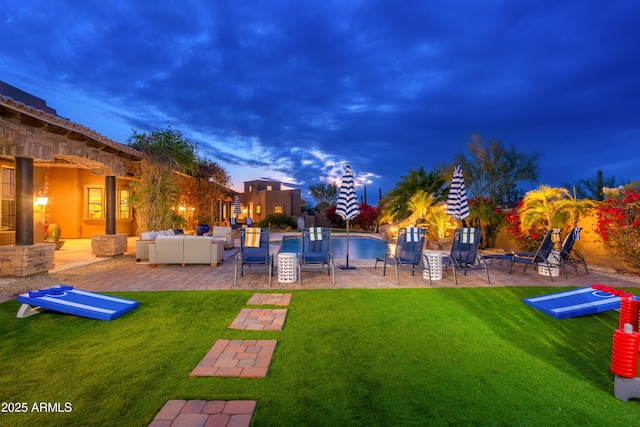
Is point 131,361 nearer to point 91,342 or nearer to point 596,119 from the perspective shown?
point 91,342

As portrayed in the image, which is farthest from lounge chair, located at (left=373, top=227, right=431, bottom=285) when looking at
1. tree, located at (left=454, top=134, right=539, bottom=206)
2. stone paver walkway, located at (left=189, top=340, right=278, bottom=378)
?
tree, located at (left=454, top=134, right=539, bottom=206)

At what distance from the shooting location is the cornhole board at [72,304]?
4075 mm

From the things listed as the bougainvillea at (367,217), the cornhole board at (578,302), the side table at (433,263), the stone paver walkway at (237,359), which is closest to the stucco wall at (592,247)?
the cornhole board at (578,302)

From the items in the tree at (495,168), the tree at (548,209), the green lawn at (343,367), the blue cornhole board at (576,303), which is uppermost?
the tree at (495,168)

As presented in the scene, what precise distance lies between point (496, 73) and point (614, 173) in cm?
1054

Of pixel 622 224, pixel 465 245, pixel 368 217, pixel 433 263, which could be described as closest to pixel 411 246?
pixel 433 263

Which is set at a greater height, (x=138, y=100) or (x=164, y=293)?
(x=138, y=100)

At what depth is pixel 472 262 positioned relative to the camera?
7.18 m

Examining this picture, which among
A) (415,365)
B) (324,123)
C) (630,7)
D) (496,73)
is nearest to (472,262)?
(415,365)

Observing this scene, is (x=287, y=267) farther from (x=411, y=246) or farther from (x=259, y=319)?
(x=411, y=246)

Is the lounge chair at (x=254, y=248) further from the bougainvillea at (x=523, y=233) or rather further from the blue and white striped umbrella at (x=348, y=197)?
the bougainvillea at (x=523, y=233)

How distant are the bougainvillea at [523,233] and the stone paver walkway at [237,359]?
9432 millimetres

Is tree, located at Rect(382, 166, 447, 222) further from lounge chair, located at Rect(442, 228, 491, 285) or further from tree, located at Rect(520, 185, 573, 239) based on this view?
lounge chair, located at Rect(442, 228, 491, 285)

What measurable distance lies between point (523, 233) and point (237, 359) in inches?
397
